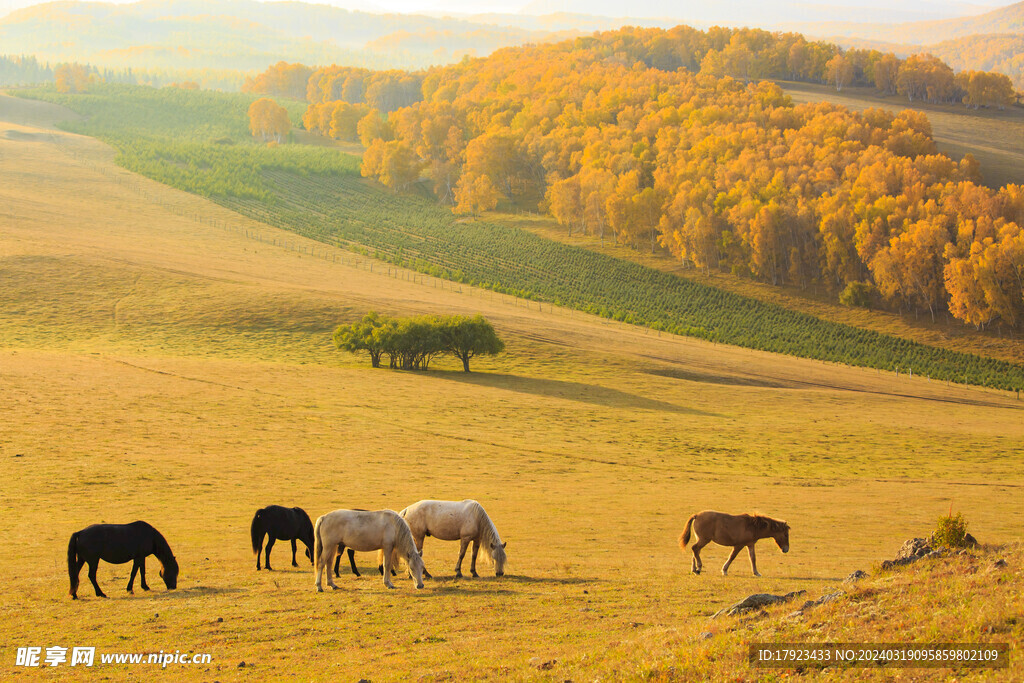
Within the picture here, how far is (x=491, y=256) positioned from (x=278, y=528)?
100156 millimetres

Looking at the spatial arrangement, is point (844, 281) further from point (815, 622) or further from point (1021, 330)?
point (815, 622)

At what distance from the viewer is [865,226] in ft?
333

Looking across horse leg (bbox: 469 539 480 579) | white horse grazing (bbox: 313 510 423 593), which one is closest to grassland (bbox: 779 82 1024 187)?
horse leg (bbox: 469 539 480 579)

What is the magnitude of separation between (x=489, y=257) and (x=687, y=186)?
3274 centimetres

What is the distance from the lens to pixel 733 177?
122 meters

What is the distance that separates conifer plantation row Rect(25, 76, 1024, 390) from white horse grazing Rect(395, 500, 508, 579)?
72.1 meters

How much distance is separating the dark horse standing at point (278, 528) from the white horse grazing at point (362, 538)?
1.47 meters

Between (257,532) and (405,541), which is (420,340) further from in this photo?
(405,541)

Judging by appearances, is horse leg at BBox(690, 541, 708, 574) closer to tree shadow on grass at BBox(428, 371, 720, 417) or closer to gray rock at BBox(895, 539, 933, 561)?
gray rock at BBox(895, 539, 933, 561)

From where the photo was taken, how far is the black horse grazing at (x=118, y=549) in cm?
1636

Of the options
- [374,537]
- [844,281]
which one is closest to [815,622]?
[374,537]

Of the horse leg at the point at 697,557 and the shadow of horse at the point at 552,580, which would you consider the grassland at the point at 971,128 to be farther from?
the shadow of horse at the point at 552,580

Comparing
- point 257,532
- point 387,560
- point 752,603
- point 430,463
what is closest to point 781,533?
point 752,603

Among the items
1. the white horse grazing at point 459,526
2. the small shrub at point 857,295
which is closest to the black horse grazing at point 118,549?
the white horse grazing at point 459,526
